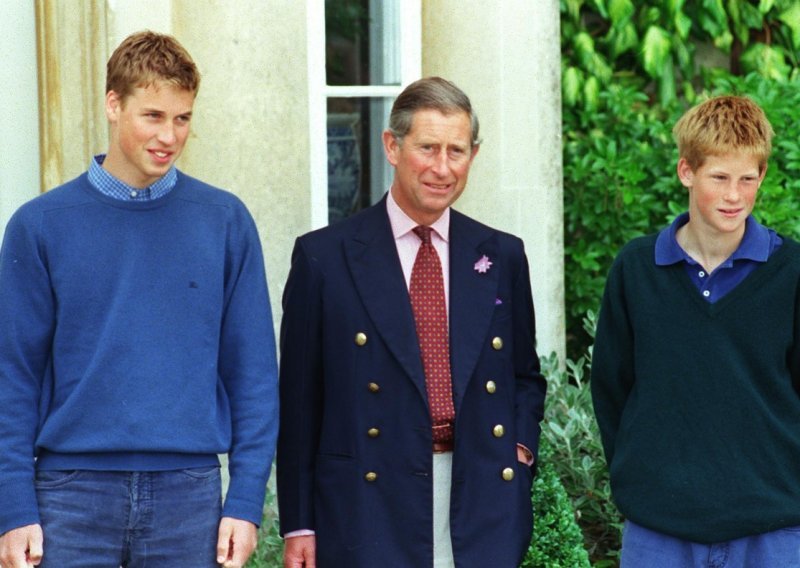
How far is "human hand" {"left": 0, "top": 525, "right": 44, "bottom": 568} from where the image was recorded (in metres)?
3.42

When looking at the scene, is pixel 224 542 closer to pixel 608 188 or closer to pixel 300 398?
pixel 300 398

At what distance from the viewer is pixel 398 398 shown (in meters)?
3.84

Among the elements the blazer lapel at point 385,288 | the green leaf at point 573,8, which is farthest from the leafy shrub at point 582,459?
the green leaf at point 573,8

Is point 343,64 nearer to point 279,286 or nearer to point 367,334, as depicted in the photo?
point 279,286

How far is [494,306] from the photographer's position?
3.95 metres

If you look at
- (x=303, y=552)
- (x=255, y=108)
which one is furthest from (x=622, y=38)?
(x=303, y=552)

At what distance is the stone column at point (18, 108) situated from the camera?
17.6 feet

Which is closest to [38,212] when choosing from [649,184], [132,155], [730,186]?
[132,155]

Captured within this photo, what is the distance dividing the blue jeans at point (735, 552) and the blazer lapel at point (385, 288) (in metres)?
0.71

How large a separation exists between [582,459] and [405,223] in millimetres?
1756

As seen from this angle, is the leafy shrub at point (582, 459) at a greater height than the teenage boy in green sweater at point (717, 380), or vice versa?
the teenage boy in green sweater at point (717, 380)

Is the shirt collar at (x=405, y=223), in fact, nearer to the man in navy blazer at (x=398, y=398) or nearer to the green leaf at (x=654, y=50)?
the man in navy blazer at (x=398, y=398)

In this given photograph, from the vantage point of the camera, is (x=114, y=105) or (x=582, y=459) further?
(x=582, y=459)

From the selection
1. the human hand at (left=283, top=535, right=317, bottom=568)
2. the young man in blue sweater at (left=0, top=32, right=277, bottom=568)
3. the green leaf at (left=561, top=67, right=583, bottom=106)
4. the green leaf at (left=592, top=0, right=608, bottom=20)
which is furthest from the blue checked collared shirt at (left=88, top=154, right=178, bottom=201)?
the green leaf at (left=592, top=0, right=608, bottom=20)
